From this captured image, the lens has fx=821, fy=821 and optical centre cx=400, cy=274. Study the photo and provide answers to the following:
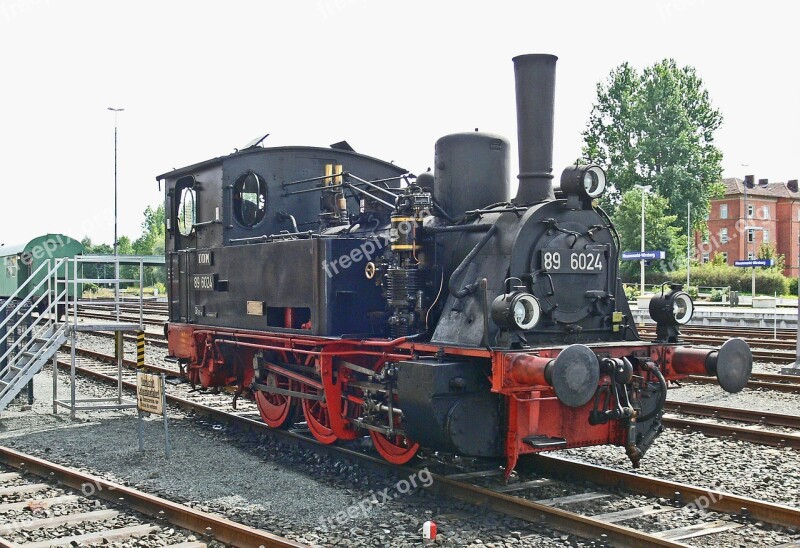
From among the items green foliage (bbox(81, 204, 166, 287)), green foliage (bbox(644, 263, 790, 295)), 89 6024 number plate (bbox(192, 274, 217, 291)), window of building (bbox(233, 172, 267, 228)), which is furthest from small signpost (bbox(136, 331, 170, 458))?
green foliage (bbox(644, 263, 790, 295))

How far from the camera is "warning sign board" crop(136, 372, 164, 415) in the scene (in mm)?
8781

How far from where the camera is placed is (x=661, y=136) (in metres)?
51.1

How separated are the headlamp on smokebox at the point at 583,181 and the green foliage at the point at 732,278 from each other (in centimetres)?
4092

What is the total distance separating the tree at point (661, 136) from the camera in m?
50.6

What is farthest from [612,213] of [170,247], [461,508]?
[461,508]

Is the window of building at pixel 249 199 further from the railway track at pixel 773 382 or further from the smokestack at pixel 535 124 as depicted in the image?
the railway track at pixel 773 382

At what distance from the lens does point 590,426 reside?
711 cm

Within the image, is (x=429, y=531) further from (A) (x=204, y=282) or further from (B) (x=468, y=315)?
(A) (x=204, y=282)

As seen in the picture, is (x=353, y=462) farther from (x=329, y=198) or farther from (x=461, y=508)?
(x=329, y=198)

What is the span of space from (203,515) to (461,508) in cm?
203

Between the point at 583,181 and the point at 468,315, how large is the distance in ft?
5.24

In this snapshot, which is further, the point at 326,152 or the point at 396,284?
the point at 326,152

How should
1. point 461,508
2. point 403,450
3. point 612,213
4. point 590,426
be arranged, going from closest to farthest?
1. point 461,508
2. point 590,426
3. point 403,450
4. point 612,213

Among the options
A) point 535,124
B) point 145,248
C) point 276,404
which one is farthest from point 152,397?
point 145,248
